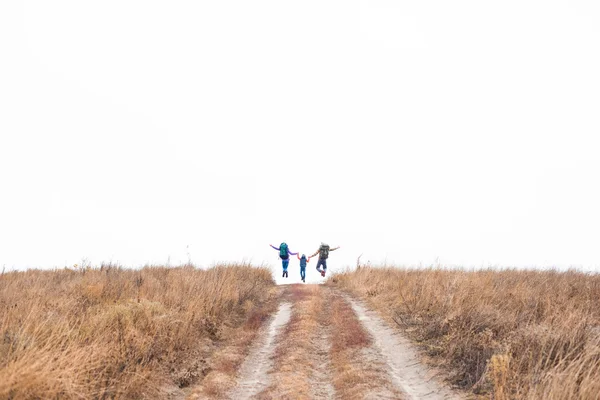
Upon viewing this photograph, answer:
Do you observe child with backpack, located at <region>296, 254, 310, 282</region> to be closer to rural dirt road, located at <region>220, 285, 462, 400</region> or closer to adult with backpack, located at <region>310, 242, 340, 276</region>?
adult with backpack, located at <region>310, 242, 340, 276</region>

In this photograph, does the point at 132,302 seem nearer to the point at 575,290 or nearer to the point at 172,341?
the point at 172,341

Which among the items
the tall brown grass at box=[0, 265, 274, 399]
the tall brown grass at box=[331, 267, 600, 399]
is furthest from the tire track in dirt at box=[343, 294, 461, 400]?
the tall brown grass at box=[0, 265, 274, 399]

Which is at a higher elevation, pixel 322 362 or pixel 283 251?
pixel 283 251

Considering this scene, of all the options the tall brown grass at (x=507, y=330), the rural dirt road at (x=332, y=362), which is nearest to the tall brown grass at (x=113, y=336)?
the rural dirt road at (x=332, y=362)

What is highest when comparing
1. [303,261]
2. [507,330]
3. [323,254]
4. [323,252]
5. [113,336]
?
[323,252]

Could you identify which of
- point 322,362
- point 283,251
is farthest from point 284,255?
point 322,362

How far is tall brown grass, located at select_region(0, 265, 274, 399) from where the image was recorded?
6.75 m

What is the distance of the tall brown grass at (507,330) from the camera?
729cm

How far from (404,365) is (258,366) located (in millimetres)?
3393

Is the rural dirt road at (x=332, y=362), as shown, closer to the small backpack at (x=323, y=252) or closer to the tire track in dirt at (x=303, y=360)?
the tire track in dirt at (x=303, y=360)

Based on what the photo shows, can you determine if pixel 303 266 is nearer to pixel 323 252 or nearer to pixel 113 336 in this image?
pixel 323 252

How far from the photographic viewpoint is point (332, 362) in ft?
35.1

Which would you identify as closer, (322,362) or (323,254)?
(322,362)

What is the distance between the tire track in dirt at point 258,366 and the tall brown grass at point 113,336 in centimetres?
83
